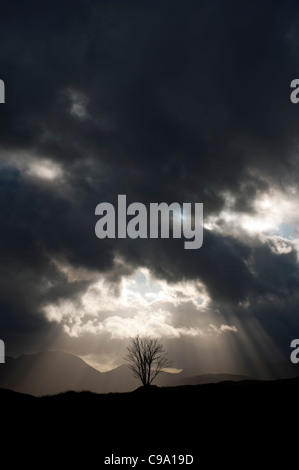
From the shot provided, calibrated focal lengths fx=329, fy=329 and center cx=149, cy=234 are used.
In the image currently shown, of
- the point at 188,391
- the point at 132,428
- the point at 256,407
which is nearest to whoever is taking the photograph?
the point at 132,428

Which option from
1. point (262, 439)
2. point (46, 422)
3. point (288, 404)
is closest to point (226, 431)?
point (262, 439)

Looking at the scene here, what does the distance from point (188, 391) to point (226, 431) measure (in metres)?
18.2

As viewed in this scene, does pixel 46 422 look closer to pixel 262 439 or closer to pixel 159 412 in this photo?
pixel 159 412

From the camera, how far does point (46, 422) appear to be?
2856 centimetres

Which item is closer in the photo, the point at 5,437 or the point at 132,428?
the point at 5,437

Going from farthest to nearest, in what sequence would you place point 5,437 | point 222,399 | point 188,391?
point 188,391, point 222,399, point 5,437

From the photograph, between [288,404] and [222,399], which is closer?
[288,404]

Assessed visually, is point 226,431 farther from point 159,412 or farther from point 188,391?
point 188,391
